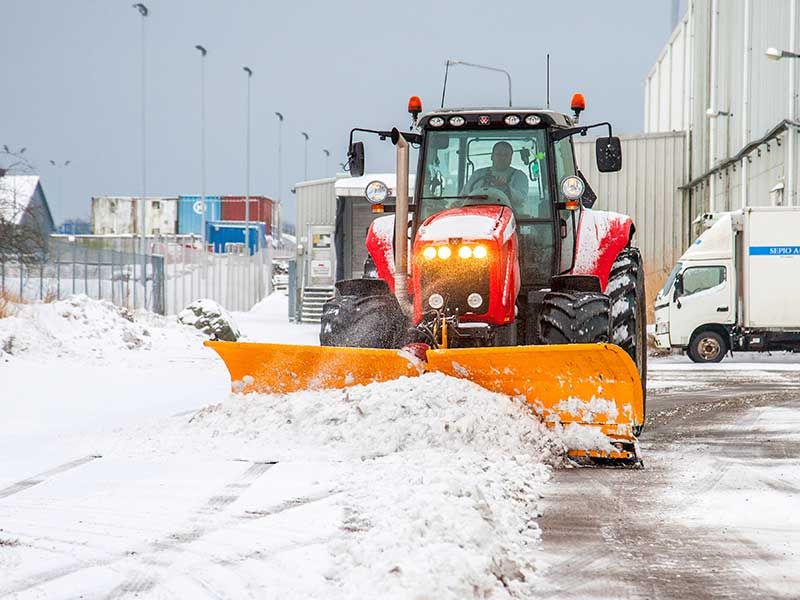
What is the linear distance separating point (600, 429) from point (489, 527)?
2.22m

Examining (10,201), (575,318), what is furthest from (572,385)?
(10,201)

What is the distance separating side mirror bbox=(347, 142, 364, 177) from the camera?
7570 mm

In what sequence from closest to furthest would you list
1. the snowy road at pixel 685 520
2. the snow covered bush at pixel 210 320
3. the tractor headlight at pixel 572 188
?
the snowy road at pixel 685 520 < the tractor headlight at pixel 572 188 < the snow covered bush at pixel 210 320

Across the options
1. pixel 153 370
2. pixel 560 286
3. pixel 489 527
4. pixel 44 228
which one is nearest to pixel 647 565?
pixel 489 527

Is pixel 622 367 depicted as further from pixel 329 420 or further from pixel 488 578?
pixel 488 578

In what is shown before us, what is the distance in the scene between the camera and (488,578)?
3703mm

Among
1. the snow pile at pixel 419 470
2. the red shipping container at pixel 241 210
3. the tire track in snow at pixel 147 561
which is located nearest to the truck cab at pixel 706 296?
the snow pile at pixel 419 470

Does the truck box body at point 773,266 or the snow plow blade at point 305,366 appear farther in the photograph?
the truck box body at point 773,266

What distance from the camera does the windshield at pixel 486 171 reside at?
777 centimetres

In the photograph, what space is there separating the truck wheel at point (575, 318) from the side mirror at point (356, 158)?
1683 millimetres

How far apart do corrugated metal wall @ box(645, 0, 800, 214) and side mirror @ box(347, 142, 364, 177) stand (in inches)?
598

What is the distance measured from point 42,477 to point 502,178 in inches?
154

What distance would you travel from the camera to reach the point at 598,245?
799 centimetres

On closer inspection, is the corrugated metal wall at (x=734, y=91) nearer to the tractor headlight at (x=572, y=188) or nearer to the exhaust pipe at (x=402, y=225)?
the tractor headlight at (x=572, y=188)
